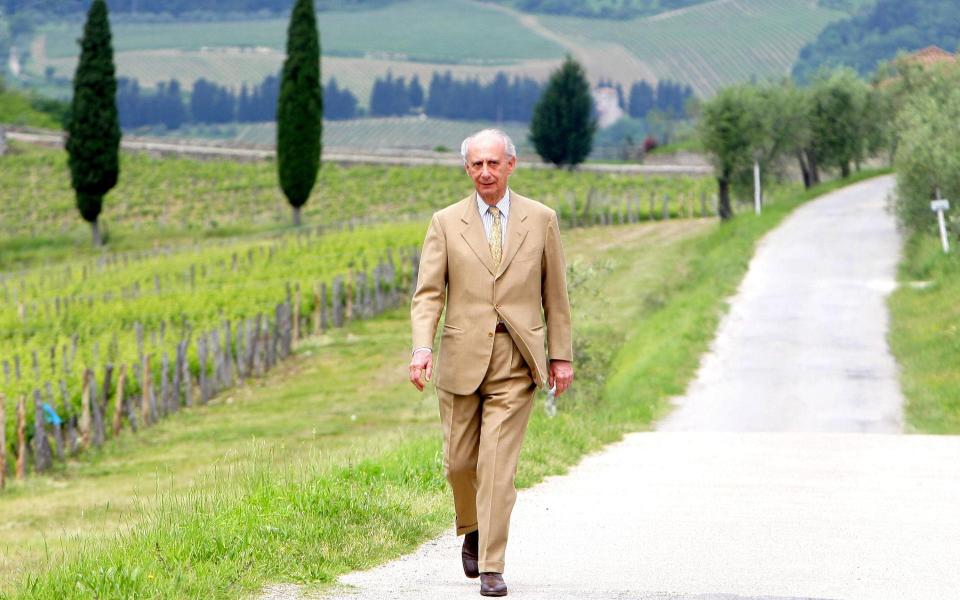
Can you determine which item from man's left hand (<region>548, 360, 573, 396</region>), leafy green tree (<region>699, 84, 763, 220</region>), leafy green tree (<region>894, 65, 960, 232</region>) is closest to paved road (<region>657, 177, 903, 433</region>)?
leafy green tree (<region>894, 65, 960, 232</region>)

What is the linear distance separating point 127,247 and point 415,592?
58.4m

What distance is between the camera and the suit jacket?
7.47 m

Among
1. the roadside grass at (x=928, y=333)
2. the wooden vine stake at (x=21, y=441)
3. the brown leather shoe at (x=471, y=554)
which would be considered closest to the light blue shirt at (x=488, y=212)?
the brown leather shoe at (x=471, y=554)

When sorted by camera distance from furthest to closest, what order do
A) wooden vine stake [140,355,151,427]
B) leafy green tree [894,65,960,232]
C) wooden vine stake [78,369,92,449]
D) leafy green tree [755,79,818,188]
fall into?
1. leafy green tree [755,79,818,188]
2. leafy green tree [894,65,960,232]
3. wooden vine stake [140,355,151,427]
4. wooden vine stake [78,369,92,449]

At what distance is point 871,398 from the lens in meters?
22.2

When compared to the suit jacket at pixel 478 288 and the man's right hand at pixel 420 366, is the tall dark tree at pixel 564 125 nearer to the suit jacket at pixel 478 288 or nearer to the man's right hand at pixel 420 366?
the suit jacket at pixel 478 288

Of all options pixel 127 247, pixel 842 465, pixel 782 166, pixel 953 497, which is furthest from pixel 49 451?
pixel 127 247

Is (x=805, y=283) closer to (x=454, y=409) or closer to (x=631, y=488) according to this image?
(x=631, y=488)

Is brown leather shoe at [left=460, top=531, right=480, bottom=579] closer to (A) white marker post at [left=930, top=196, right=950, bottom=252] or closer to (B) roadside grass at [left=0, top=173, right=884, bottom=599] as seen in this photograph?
(B) roadside grass at [left=0, top=173, right=884, bottom=599]

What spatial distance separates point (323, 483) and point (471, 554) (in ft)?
5.42

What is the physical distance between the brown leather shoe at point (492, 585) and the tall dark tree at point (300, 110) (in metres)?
56.4

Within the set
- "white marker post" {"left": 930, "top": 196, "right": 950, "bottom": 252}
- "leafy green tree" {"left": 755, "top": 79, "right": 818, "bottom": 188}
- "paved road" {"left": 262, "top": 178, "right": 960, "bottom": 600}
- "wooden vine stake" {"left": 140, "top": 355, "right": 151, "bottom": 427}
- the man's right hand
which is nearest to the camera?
the man's right hand

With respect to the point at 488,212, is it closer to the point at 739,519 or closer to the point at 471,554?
the point at 471,554

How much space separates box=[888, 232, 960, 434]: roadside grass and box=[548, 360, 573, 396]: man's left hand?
39.4 feet
